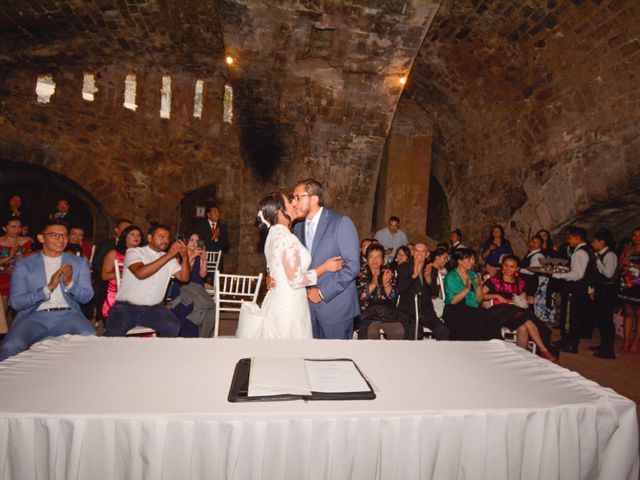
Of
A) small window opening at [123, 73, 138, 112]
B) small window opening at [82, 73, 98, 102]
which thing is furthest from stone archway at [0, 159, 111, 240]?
small window opening at [123, 73, 138, 112]

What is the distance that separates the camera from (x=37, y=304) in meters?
2.79

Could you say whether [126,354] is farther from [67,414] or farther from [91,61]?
[91,61]

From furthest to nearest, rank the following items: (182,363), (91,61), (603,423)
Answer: (91,61) < (182,363) < (603,423)

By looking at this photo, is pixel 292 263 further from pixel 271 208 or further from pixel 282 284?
pixel 271 208

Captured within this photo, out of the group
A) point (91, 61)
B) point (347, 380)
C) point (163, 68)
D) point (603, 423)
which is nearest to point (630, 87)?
point (603, 423)

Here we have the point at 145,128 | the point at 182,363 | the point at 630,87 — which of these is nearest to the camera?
the point at 182,363

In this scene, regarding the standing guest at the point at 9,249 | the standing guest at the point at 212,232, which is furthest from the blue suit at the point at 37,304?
the standing guest at the point at 212,232

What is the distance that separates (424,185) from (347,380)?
27.4 ft

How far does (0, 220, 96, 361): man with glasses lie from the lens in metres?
2.66

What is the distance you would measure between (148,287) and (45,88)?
8.28 metres

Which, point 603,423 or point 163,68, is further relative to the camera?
point 163,68

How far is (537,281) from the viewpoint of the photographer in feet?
20.0

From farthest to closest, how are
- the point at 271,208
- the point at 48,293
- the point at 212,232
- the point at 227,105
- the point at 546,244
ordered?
the point at 227,105, the point at 212,232, the point at 546,244, the point at 48,293, the point at 271,208

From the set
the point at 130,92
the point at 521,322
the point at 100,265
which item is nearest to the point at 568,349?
the point at 521,322
